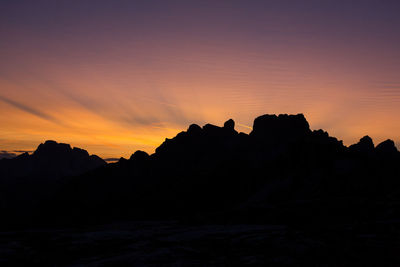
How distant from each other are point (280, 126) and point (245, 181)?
40701mm

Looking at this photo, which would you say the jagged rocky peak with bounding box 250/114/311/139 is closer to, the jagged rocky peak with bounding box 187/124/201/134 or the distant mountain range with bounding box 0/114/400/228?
the distant mountain range with bounding box 0/114/400/228

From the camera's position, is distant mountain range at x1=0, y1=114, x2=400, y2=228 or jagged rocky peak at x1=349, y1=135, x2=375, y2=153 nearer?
distant mountain range at x1=0, y1=114, x2=400, y2=228

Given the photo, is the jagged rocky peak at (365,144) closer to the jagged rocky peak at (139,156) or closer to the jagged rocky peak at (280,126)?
the jagged rocky peak at (280,126)

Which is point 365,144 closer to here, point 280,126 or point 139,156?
point 280,126

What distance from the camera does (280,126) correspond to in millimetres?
155250

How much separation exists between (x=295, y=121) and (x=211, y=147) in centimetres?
4835

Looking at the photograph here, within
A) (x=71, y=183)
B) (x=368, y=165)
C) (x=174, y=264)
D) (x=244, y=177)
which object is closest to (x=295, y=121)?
(x=244, y=177)

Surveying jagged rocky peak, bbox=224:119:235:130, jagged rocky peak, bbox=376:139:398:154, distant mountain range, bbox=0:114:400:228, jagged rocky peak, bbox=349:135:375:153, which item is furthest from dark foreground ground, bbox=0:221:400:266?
jagged rocky peak, bbox=224:119:235:130

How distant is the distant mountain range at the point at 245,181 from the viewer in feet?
198

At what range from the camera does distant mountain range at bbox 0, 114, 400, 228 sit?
198 ft

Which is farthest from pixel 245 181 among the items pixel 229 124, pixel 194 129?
pixel 194 129

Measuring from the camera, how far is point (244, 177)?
433 ft

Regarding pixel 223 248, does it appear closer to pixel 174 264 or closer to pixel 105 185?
pixel 174 264

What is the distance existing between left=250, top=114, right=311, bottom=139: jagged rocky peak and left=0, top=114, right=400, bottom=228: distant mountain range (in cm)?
48
